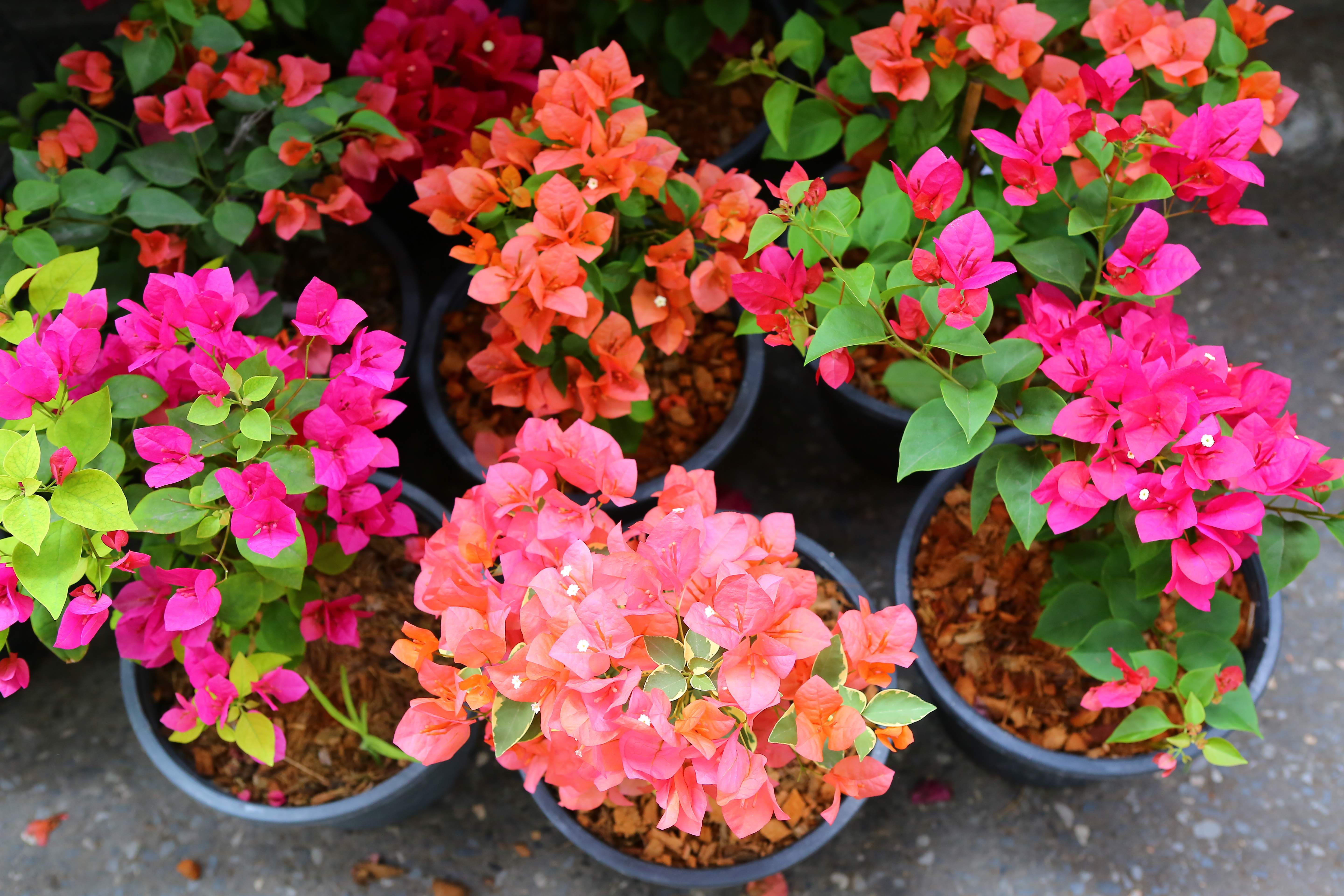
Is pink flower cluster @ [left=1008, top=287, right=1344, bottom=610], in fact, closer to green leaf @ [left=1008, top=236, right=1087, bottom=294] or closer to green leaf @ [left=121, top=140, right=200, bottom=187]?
green leaf @ [left=1008, top=236, right=1087, bottom=294]

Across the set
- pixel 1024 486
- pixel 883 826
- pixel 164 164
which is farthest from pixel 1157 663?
pixel 164 164

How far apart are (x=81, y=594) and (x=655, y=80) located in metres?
1.25

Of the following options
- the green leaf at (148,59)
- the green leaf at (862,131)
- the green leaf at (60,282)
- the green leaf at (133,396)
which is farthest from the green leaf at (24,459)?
the green leaf at (862,131)

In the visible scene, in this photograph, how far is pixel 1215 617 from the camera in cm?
110

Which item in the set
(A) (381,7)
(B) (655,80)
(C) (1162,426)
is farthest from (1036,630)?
(A) (381,7)

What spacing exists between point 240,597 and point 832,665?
59 cm

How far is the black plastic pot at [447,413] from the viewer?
1320 millimetres

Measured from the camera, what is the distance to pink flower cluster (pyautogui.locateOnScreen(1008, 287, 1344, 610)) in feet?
2.60

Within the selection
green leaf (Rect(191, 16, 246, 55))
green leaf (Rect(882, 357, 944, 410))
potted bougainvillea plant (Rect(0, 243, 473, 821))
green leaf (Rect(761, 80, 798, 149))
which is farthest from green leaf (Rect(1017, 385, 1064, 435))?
green leaf (Rect(191, 16, 246, 55))

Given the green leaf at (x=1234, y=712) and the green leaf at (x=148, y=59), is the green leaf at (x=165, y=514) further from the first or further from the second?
the green leaf at (x=1234, y=712)

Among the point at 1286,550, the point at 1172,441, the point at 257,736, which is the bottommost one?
the point at 257,736

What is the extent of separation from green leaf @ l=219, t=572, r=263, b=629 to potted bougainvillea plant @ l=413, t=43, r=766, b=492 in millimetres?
352

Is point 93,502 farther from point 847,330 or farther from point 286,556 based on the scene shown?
point 847,330

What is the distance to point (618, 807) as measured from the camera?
1.16 metres
